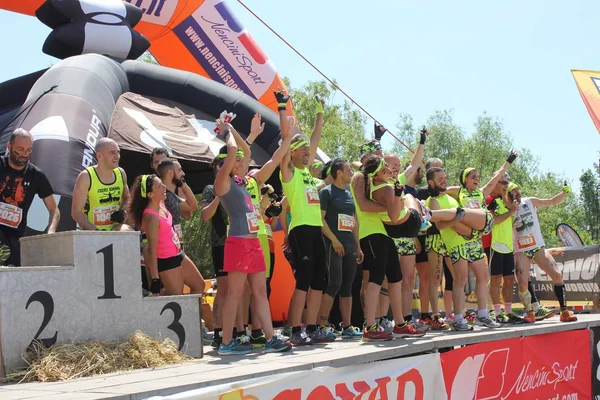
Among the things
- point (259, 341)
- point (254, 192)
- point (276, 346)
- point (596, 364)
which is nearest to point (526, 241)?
point (596, 364)

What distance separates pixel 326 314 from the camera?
22.2 feet

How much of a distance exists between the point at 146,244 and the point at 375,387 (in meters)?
2.10

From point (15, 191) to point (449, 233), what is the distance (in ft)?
13.3

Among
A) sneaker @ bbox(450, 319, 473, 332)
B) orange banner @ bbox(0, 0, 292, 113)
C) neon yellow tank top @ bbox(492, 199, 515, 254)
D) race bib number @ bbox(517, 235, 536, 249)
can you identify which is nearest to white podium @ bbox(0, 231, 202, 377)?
sneaker @ bbox(450, 319, 473, 332)

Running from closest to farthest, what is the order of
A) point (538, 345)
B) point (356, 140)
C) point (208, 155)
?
point (538, 345) → point (208, 155) → point (356, 140)

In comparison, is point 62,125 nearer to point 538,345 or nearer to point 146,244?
point 146,244

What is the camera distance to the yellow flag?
12553 millimetres

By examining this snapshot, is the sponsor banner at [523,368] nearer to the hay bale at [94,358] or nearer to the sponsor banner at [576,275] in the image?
the hay bale at [94,358]

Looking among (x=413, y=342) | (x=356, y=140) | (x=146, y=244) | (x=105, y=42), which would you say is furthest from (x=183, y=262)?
(x=356, y=140)

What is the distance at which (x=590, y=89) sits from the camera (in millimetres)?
12797

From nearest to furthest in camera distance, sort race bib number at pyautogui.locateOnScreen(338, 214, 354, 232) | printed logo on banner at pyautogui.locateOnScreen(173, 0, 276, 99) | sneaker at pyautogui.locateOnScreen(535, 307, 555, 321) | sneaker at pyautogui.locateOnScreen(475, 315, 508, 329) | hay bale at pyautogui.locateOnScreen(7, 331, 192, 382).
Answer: hay bale at pyautogui.locateOnScreen(7, 331, 192, 382)
race bib number at pyautogui.locateOnScreen(338, 214, 354, 232)
sneaker at pyautogui.locateOnScreen(475, 315, 508, 329)
sneaker at pyautogui.locateOnScreen(535, 307, 555, 321)
printed logo on banner at pyautogui.locateOnScreen(173, 0, 276, 99)

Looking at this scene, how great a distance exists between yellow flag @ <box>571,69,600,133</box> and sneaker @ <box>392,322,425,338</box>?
7471 millimetres

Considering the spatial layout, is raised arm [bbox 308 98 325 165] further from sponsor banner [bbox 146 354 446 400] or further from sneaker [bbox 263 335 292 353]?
sponsor banner [bbox 146 354 446 400]

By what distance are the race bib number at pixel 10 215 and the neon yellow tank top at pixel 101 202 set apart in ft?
1.58
